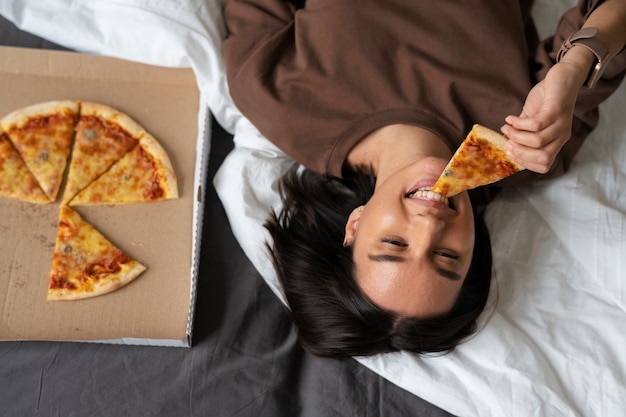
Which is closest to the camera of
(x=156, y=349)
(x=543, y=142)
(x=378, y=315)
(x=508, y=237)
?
(x=543, y=142)

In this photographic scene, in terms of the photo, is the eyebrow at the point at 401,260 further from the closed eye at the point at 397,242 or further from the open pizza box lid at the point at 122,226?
the open pizza box lid at the point at 122,226

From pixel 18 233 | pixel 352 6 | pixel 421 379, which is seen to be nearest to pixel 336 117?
pixel 352 6

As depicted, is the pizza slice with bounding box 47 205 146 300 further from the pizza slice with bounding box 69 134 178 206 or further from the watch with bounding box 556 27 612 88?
the watch with bounding box 556 27 612 88

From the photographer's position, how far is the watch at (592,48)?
123 cm

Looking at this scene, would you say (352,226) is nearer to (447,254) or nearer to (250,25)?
(447,254)

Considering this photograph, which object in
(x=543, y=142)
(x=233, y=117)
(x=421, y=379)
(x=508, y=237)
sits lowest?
(x=421, y=379)

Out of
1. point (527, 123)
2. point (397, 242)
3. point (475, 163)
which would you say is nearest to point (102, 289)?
point (397, 242)

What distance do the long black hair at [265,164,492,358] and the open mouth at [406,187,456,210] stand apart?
0.20m

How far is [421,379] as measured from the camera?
137cm

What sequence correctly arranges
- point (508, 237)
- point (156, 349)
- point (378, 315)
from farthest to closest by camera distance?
point (508, 237) < point (156, 349) < point (378, 315)

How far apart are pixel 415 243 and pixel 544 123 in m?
0.30

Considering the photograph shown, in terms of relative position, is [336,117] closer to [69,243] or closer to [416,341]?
[416,341]

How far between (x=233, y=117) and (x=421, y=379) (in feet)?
2.47

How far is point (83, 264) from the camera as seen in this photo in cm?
138
